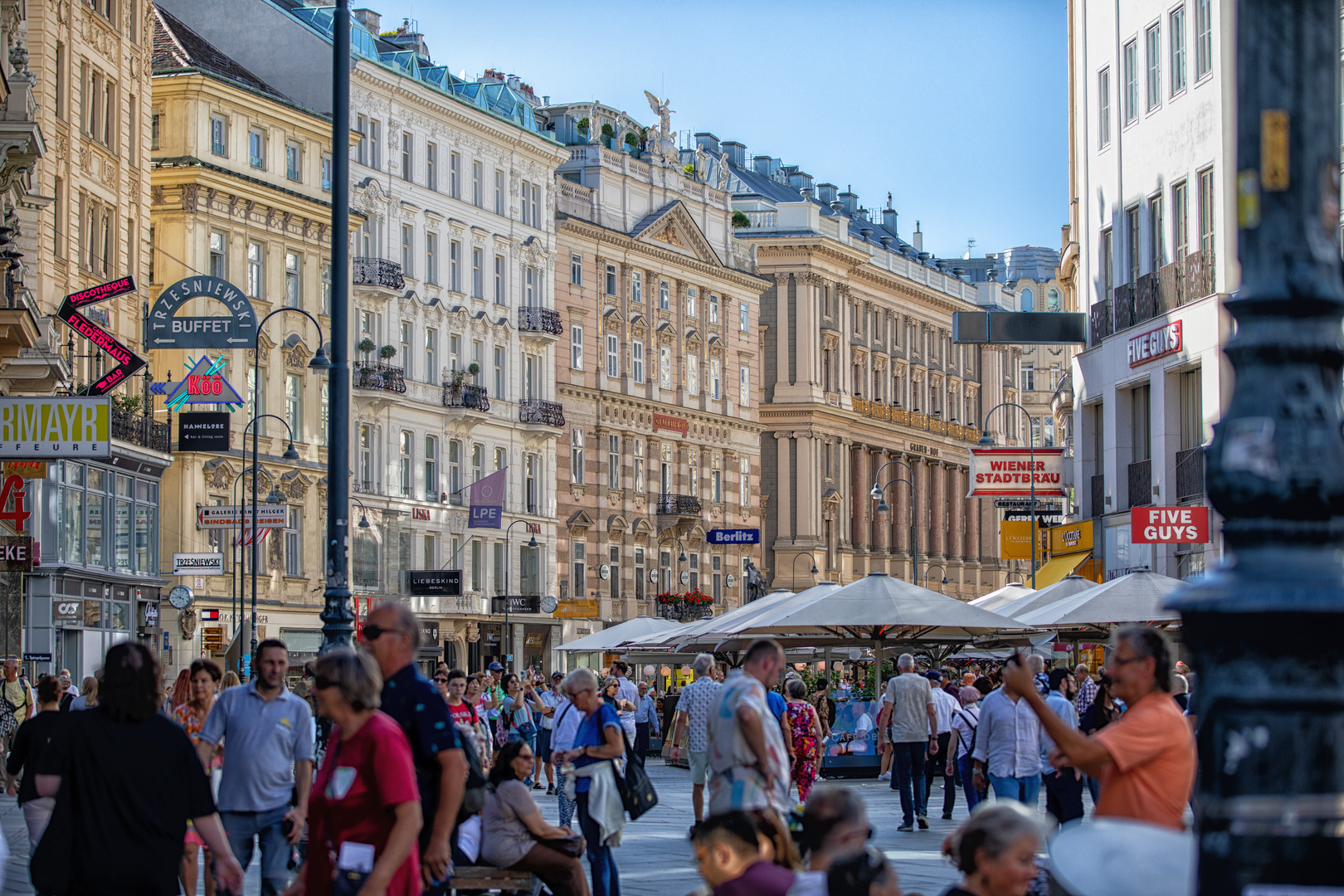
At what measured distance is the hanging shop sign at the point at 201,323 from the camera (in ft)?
82.9

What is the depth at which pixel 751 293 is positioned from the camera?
295 ft

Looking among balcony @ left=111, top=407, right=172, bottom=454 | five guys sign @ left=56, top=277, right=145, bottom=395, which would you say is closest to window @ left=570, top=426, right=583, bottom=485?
balcony @ left=111, top=407, right=172, bottom=454

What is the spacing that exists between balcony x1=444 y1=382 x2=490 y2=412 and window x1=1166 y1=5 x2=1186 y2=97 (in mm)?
36658

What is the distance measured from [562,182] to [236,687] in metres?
67.2

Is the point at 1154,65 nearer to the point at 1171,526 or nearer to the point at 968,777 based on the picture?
the point at 1171,526

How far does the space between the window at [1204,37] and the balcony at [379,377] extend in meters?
34.3

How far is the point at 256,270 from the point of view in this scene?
5962 cm

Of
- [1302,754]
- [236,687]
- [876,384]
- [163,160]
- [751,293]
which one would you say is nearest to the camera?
[1302,754]

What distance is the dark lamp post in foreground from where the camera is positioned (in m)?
4.48

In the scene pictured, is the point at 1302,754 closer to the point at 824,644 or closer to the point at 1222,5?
the point at 824,644

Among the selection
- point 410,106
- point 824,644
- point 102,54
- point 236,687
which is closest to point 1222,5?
point 824,644

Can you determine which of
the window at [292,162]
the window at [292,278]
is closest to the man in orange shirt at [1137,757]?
the window at [292,278]

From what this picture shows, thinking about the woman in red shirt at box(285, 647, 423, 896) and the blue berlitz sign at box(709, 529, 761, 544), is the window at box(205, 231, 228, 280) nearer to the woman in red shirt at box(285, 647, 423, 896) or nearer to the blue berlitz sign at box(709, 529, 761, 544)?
the blue berlitz sign at box(709, 529, 761, 544)

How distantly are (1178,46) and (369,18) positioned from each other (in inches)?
1597
